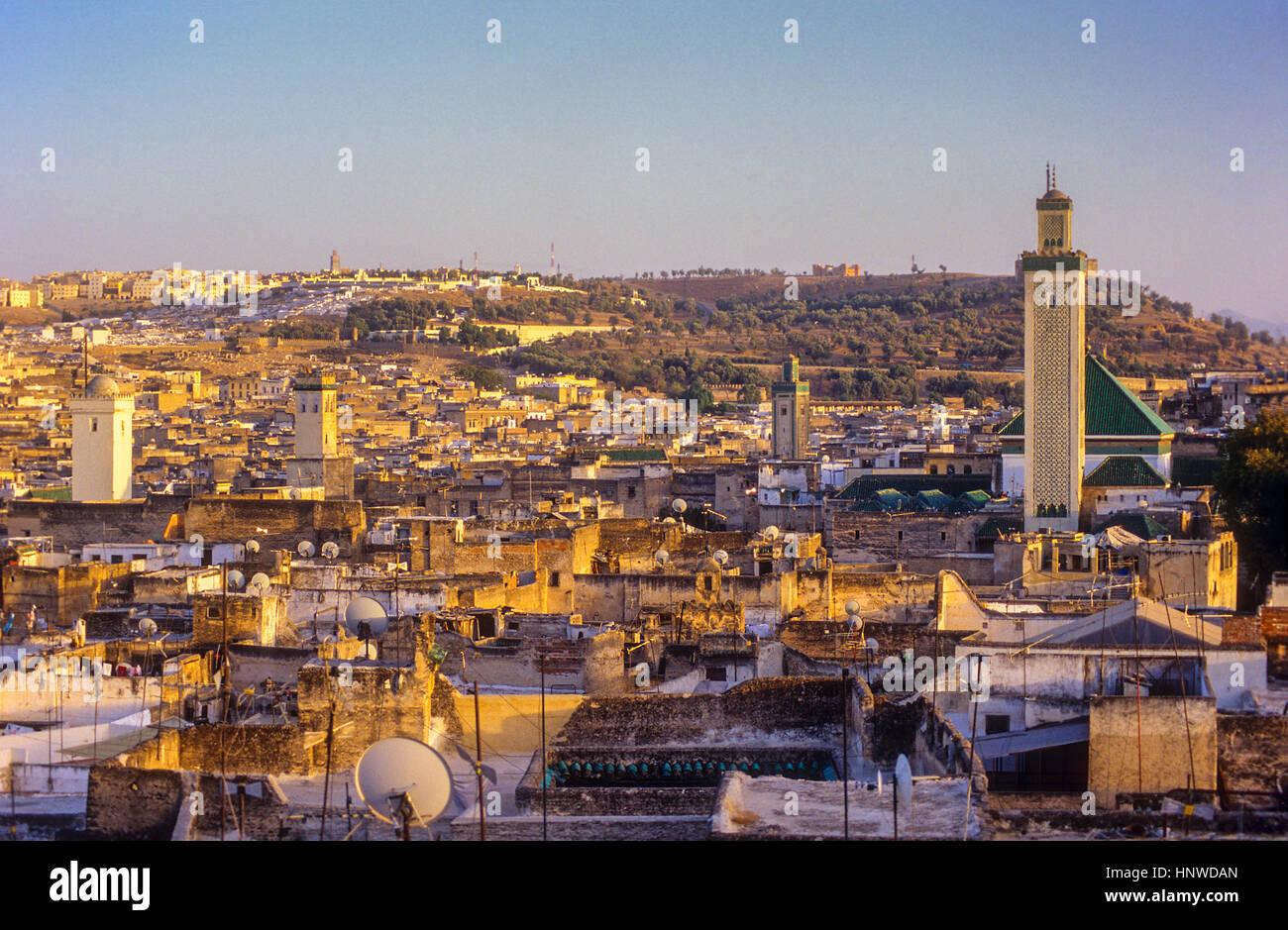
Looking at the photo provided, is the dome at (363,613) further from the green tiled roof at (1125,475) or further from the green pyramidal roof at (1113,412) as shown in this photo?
the green pyramidal roof at (1113,412)

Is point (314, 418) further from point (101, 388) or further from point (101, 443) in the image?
point (101, 388)

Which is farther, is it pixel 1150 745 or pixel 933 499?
pixel 933 499

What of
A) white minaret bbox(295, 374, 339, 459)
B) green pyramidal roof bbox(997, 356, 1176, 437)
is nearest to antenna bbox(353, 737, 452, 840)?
green pyramidal roof bbox(997, 356, 1176, 437)

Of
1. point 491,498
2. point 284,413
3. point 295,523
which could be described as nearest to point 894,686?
point 295,523

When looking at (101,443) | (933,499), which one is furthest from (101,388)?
(933,499)

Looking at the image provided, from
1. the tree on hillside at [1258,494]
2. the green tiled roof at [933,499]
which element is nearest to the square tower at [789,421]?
the green tiled roof at [933,499]

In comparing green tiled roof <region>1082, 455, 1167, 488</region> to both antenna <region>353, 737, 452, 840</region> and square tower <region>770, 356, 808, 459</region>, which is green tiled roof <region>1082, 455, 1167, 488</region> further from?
square tower <region>770, 356, 808, 459</region>
